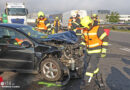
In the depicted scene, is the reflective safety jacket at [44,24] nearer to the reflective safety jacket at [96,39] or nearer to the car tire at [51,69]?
the car tire at [51,69]

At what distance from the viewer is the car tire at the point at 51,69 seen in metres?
4.18

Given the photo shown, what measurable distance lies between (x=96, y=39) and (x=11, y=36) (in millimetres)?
2526

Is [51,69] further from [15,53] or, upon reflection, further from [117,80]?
[117,80]

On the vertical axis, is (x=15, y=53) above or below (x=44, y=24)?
below

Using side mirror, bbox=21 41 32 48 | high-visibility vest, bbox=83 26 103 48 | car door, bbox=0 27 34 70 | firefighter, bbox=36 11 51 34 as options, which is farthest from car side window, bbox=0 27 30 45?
firefighter, bbox=36 11 51 34

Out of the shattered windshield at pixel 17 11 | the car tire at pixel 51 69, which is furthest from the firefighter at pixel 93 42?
the shattered windshield at pixel 17 11

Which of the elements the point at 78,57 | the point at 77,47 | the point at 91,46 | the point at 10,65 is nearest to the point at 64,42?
the point at 77,47

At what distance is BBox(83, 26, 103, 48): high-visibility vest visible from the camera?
12.6 feet

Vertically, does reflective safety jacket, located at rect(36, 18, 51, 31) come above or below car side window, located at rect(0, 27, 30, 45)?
above

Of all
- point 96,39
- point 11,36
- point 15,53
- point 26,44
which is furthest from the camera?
point 11,36

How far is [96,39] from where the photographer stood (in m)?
3.91

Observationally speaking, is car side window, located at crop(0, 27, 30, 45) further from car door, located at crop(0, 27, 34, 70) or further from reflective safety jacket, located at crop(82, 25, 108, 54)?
reflective safety jacket, located at crop(82, 25, 108, 54)

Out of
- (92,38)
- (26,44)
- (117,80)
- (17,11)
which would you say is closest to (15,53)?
(26,44)

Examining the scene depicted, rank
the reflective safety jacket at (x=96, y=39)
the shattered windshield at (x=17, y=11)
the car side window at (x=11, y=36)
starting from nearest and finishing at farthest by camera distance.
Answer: the reflective safety jacket at (x=96, y=39) → the car side window at (x=11, y=36) → the shattered windshield at (x=17, y=11)
